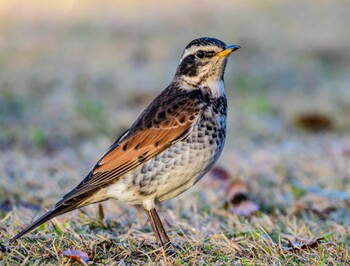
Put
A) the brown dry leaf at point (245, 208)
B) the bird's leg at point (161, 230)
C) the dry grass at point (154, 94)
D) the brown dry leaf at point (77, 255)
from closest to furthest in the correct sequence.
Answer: the brown dry leaf at point (77, 255)
the dry grass at point (154, 94)
the bird's leg at point (161, 230)
the brown dry leaf at point (245, 208)

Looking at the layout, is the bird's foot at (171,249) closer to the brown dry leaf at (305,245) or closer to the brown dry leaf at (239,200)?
the brown dry leaf at (305,245)

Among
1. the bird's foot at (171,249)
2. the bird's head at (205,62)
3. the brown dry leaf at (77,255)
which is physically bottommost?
the bird's foot at (171,249)

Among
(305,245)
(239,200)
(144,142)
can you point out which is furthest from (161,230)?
(239,200)

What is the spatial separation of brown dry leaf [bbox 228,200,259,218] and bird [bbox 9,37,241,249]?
119 centimetres

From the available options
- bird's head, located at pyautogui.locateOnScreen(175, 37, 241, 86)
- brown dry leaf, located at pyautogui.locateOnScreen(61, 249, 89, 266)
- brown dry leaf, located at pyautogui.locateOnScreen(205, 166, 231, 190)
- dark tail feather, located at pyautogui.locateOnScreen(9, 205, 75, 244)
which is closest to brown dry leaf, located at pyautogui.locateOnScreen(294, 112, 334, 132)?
brown dry leaf, located at pyautogui.locateOnScreen(205, 166, 231, 190)

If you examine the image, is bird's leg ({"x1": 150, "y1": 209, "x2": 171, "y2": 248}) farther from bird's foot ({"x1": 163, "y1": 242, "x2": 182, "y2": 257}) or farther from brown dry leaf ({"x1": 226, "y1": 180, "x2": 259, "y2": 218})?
brown dry leaf ({"x1": 226, "y1": 180, "x2": 259, "y2": 218})

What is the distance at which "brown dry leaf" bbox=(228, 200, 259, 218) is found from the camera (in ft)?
20.4

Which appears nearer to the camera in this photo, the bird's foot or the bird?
the bird's foot

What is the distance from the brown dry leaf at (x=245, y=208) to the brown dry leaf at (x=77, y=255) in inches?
80.6

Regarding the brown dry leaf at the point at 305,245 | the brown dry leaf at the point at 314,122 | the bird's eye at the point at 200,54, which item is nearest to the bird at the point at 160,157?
the bird's eye at the point at 200,54

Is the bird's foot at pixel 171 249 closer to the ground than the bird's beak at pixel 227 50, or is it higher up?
closer to the ground

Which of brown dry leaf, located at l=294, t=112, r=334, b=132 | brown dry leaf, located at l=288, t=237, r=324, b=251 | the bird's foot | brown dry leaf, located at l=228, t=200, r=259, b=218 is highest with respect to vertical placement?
the bird's foot

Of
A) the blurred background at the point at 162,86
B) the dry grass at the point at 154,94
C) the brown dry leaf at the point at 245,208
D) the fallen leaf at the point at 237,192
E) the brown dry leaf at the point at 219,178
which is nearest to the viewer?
the dry grass at the point at 154,94

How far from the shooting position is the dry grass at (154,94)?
4.94 meters
